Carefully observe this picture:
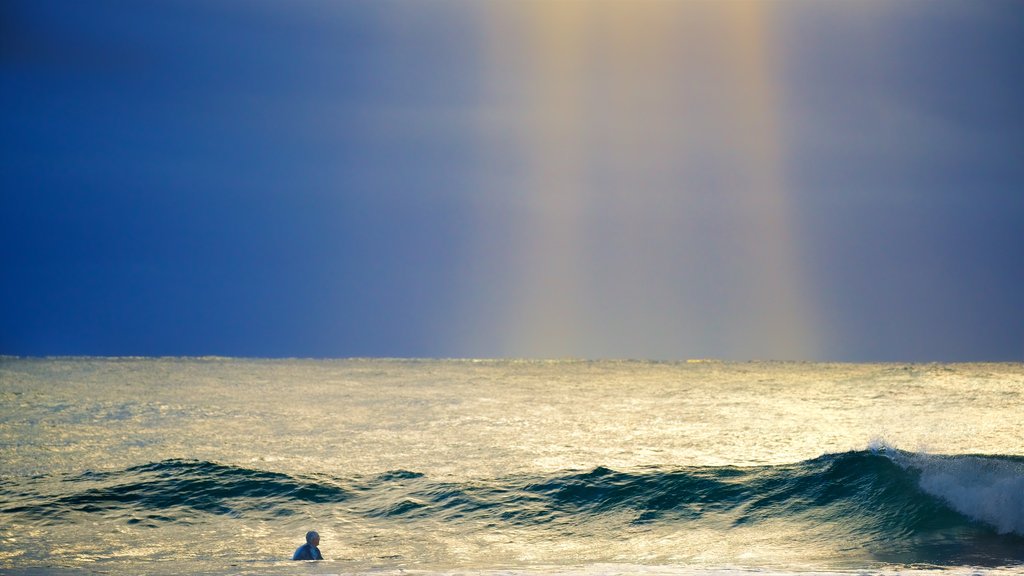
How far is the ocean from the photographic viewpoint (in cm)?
1759

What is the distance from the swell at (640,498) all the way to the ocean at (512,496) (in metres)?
0.09

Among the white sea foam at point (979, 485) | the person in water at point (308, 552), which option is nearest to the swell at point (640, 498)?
the white sea foam at point (979, 485)

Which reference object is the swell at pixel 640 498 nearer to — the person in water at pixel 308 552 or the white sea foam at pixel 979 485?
the white sea foam at pixel 979 485

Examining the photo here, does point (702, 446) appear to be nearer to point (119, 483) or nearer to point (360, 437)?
point (360, 437)

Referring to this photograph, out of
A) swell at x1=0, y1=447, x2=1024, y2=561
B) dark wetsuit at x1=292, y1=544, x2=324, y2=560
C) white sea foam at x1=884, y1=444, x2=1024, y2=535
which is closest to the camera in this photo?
dark wetsuit at x1=292, y1=544, x2=324, y2=560

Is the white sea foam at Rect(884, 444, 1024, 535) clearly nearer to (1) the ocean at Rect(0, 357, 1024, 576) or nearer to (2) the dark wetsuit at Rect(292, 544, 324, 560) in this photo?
(1) the ocean at Rect(0, 357, 1024, 576)

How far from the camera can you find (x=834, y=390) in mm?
82812

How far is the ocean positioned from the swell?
0.09 meters

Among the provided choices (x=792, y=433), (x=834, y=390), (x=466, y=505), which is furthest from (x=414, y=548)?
(x=834, y=390)

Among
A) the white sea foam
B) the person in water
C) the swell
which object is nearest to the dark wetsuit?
the person in water

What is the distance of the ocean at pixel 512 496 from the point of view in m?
17.6

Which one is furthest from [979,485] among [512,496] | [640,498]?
[512,496]

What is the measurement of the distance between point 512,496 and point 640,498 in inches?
142

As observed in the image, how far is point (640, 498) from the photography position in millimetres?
24797
